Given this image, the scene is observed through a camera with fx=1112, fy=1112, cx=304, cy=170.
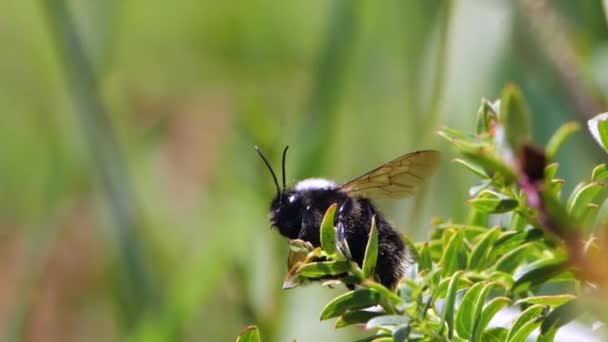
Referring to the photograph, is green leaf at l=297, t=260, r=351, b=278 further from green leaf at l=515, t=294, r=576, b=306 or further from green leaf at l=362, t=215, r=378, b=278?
green leaf at l=515, t=294, r=576, b=306

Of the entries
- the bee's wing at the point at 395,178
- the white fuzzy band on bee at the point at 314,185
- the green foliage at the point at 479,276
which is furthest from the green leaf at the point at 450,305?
the white fuzzy band on bee at the point at 314,185

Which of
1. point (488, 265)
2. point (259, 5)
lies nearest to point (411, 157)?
point (488, 265)

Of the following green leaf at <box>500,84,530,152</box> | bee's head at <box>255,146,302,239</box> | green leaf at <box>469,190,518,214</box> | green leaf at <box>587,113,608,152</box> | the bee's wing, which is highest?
green leaf at <box>500,84,530,152</box>

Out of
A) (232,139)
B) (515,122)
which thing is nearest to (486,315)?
(515,122)

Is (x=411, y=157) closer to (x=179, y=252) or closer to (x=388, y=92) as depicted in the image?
(x=388, y=92)

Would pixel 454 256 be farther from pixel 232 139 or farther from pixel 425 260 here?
pixel 232 139

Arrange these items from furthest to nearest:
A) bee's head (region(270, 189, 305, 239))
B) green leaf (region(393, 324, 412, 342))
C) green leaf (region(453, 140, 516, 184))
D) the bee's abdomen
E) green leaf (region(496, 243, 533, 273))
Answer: bee's head (region(270, 189, 305, 239))
the bee's abdomen
green leaf (region(496, 243, 533, 273))
green leaf (region(393, 324, 412, 342))
green leaf (region(453, 140, 516, 184))

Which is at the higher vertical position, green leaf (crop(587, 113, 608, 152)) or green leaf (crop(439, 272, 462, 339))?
green leaf (crop(587, 113, 608, 152))

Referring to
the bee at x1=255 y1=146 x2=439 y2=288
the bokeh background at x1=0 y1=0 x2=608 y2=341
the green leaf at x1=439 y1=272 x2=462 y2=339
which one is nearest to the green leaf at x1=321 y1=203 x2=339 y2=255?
the green leaf at x1=439 y1=272 x2=462 y2=339
